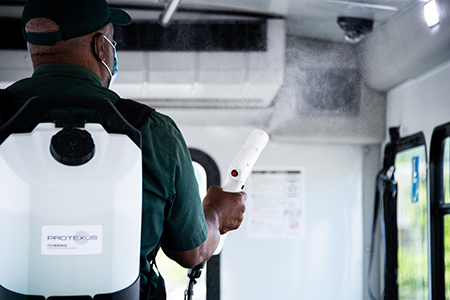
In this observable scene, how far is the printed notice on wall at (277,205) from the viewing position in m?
3.75

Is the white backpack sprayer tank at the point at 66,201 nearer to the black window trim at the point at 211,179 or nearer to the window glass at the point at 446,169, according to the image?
the window glass at the point at 446,169

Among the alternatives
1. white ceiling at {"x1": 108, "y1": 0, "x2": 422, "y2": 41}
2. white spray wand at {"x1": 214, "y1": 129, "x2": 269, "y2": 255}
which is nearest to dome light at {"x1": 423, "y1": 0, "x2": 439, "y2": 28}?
white ceiling at {"x1": 108, "y1": 0, "x2": 422, "y2": 41}

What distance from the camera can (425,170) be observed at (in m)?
3.14

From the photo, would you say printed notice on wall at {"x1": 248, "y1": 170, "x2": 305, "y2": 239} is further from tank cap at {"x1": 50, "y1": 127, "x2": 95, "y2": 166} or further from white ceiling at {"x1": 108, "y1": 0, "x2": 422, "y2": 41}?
tank cap at {"x1": 50, "y1": 127, "x2": 95, "y2": 166}

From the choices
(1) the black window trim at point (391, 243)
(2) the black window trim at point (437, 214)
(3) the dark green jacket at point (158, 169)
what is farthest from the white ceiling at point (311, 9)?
(3) the dark green jacket at point (158, 169)

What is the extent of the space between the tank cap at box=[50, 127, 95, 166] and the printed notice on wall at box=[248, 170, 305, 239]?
2768 mm

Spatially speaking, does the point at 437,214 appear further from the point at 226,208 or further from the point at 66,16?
the point at 66,16

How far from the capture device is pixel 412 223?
3.43 meters

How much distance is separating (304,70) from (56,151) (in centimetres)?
269

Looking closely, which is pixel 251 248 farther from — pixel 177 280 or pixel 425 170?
pixel 425 170

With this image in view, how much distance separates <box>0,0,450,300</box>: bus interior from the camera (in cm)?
302

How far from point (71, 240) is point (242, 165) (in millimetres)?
989

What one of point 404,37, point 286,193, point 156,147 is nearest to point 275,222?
point 286,193

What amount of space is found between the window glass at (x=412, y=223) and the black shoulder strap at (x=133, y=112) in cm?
229
